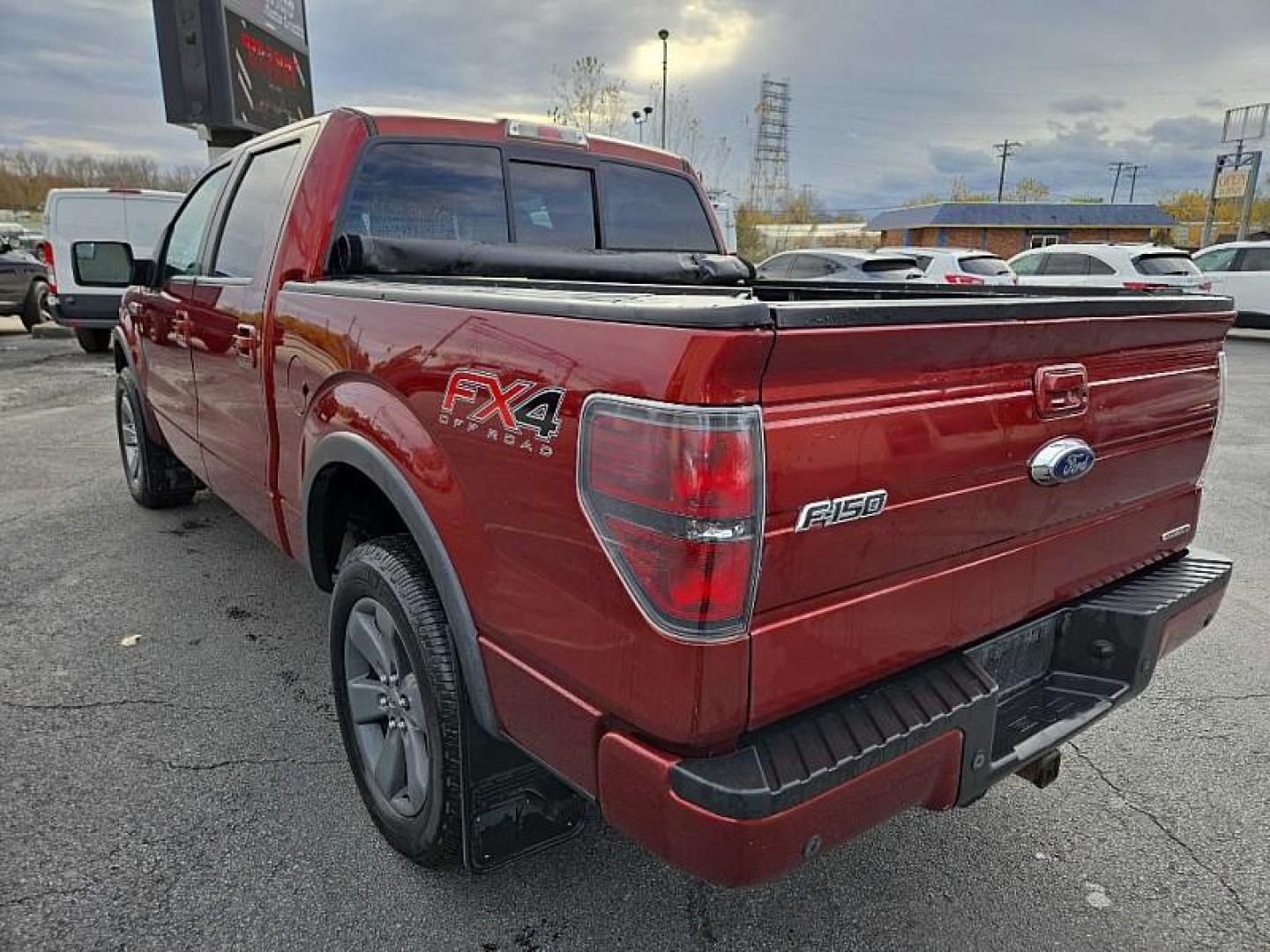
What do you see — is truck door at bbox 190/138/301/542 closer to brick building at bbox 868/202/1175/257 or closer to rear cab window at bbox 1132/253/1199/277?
rear cab window at bbox 1132/253/1199/277

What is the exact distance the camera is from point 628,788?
1587mm

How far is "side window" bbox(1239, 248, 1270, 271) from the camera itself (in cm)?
1652

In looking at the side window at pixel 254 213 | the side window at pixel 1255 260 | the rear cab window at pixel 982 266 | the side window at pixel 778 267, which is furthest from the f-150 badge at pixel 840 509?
the side window at pixel 1255 260

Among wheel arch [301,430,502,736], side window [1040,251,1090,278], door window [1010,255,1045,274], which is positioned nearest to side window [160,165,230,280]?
wheel arch [301,430,502,736]

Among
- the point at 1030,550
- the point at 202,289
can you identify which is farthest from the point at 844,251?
the point at 1030,550

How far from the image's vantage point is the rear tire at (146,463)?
5.17 meters

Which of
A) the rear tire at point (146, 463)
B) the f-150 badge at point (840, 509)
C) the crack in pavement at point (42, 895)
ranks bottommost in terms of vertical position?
the crack in pavement at point (42, 895)

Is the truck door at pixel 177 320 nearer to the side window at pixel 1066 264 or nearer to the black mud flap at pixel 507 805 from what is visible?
the black mud flap at pixel 507 805

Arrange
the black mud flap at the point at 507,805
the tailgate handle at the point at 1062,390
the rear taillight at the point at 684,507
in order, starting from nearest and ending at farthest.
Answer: the rear taillight at the point at 684,507 → the tailgate handle at the point at 1062,390 → the black mud flap at the point at 507,805

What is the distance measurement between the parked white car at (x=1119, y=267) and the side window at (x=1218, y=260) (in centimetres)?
162

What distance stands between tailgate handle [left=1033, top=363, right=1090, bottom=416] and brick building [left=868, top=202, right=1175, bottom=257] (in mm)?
58807

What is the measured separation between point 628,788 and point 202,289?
9.88 ft

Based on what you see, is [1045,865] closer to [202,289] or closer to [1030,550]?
[1030,550]

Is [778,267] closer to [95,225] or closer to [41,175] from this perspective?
[95,225]
